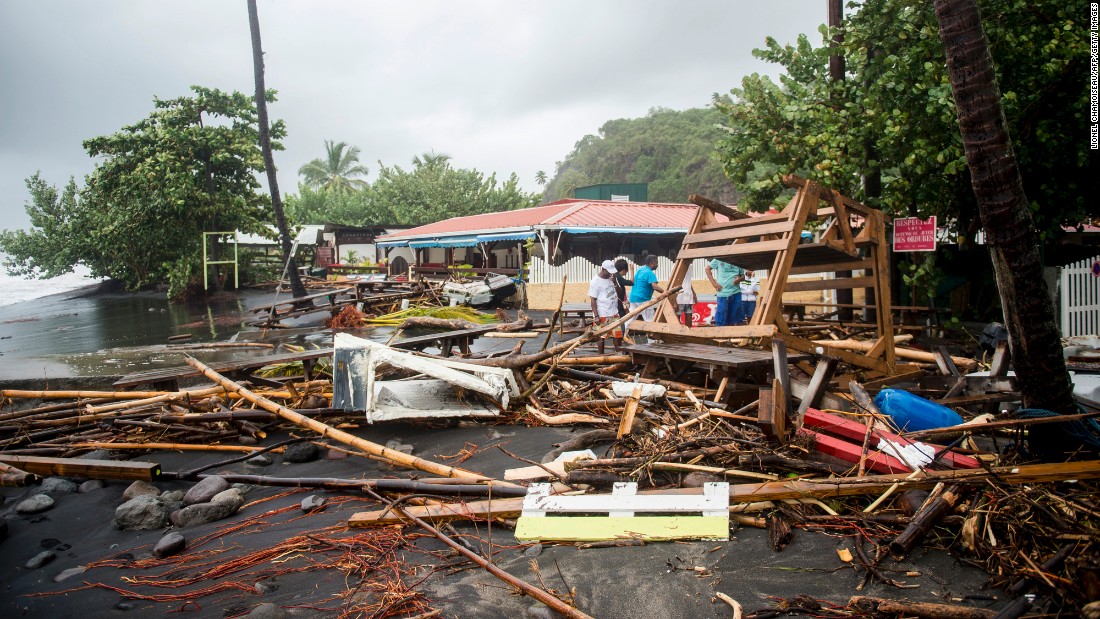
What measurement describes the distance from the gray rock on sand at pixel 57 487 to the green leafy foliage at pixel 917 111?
1011cm

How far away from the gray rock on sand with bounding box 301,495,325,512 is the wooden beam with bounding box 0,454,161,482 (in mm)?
1710

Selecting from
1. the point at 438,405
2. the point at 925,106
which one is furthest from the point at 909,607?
the point at 925,106

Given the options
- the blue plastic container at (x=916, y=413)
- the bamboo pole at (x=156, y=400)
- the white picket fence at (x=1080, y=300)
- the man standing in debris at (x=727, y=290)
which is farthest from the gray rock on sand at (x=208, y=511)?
the white picket fence at (x=1080, y=300)

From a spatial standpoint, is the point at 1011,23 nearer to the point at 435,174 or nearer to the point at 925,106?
the point at 925,106

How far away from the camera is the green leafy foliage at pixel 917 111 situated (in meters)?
8.17

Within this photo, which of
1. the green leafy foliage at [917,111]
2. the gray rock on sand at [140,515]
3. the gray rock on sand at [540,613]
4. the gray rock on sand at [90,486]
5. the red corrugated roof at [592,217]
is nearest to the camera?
the gray rock on sand at [540,613]

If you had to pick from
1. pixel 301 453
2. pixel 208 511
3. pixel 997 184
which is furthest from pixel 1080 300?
pixel 208 511

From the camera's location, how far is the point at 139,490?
220 inches

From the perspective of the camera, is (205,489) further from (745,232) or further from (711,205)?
(711,205)

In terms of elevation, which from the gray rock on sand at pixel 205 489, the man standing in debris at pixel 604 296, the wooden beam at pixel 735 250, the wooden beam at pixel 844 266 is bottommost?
the gray rock on sand at pixel 205 489

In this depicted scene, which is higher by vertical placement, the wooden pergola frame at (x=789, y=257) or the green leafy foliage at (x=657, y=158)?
the green leafy foliage at (x=657, y=158)

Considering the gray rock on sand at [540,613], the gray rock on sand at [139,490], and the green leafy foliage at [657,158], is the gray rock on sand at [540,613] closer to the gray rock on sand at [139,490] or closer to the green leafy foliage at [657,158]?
the gray rock on sand at [139,490]

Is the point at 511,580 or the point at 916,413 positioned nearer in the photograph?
the point at 511,580

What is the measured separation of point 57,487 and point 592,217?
18237 mm
